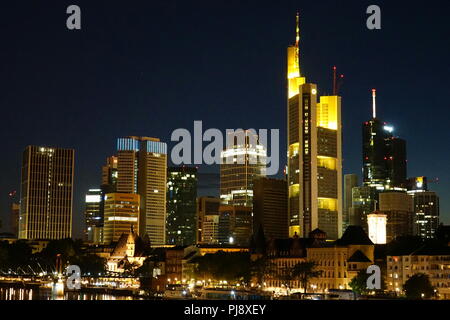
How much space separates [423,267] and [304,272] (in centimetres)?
2249

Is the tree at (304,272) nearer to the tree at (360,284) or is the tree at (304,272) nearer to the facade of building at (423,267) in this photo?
the tree at (360,284)

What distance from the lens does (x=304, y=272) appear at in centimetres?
15312

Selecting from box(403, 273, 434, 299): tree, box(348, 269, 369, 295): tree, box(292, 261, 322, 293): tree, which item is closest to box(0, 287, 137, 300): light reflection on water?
box(292, 261, 322, 293): tree

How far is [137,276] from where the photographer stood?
198 meters

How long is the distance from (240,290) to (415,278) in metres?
33.6

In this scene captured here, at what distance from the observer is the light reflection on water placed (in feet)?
444

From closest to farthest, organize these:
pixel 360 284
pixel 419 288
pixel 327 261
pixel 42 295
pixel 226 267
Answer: pixel 419 288 → pixel 360 284 → pixel 42 295 → pixel 327 261 → pixel 226 267

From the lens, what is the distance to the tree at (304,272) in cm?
15125

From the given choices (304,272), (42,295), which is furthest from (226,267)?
(42,295)

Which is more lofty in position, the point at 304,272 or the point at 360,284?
the point at 304,272

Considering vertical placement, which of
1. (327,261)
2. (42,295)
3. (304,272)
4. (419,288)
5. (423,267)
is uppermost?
(327,261)

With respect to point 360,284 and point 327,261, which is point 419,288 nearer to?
point 360,284
